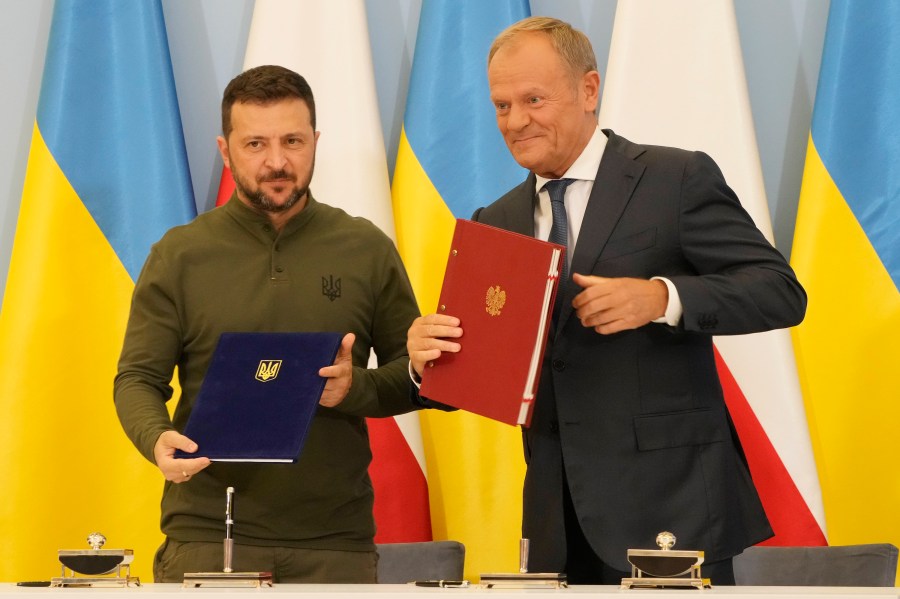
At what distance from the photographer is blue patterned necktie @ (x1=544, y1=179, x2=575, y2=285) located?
2.26 metres

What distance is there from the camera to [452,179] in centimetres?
352

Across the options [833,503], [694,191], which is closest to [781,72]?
[833,503]

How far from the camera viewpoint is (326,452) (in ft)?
7.77

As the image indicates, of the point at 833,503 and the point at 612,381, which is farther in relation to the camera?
the point at 833,503

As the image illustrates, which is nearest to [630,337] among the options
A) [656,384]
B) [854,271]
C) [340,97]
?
[656,384]

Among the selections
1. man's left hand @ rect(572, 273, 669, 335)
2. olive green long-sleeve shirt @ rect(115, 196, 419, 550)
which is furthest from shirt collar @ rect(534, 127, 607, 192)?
olive green long-sleeve shirt @ rect(115, 196, 419, 550)

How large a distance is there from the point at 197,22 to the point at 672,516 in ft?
8.05

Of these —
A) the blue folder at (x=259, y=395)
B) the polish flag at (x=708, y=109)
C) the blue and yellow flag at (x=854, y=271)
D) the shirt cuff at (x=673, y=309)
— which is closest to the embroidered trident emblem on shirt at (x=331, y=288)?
the blue folder at (x=259, y=395)

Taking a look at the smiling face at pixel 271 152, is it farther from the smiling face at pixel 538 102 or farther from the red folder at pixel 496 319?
the red folder at pixel 496 319

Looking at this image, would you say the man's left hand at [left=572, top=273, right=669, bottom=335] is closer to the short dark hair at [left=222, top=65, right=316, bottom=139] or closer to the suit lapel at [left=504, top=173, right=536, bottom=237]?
the suit lapel at [left=504, top=173, right=536, bottom=237]

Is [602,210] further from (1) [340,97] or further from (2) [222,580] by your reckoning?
(1) [340,97]

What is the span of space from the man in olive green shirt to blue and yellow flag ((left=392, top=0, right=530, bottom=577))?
2.92 ft

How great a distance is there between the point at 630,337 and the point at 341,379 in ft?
1.87

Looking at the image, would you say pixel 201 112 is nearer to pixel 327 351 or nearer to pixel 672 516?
pixel 327 351
